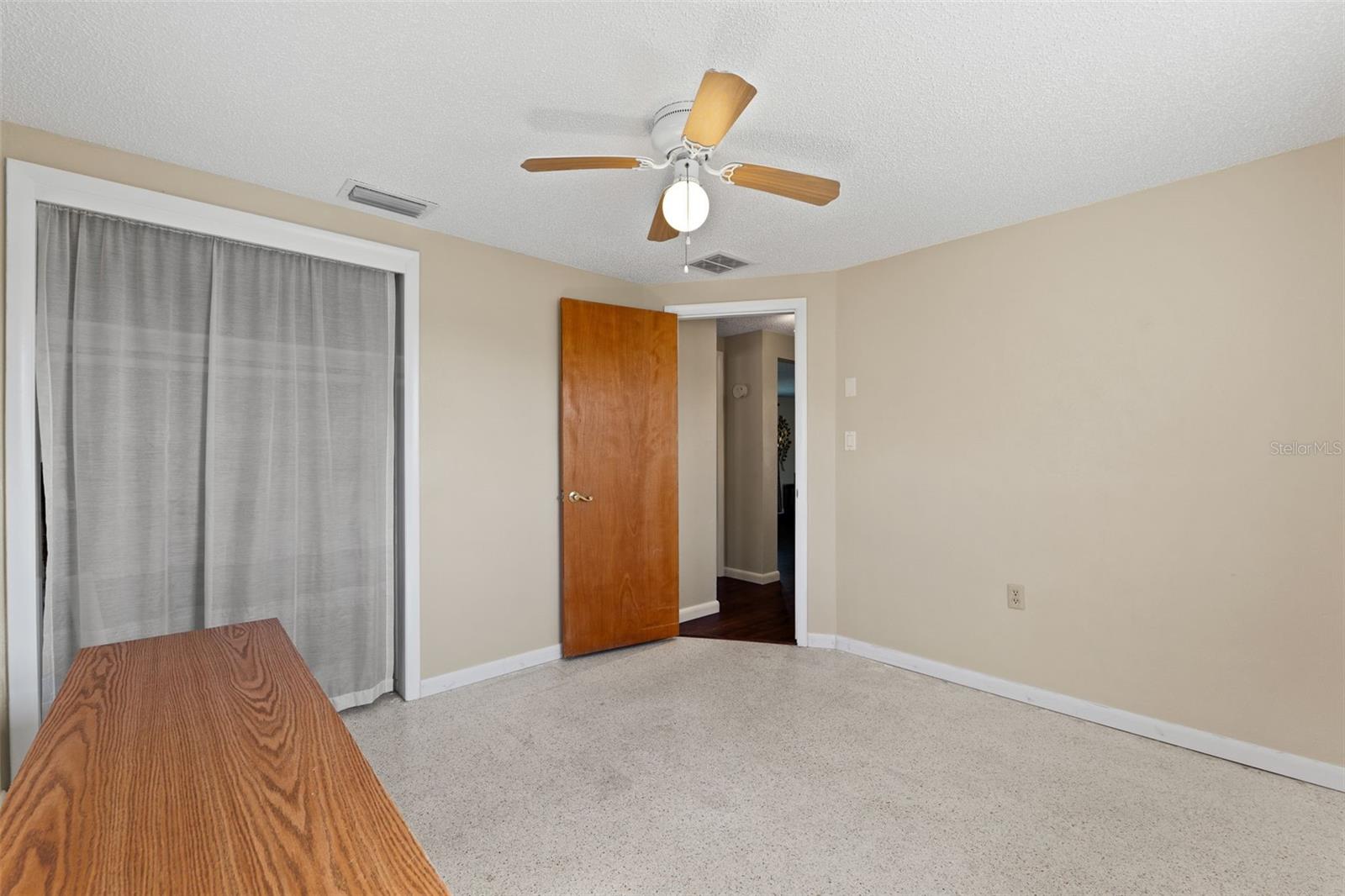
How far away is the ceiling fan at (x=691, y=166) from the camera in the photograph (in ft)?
5.46

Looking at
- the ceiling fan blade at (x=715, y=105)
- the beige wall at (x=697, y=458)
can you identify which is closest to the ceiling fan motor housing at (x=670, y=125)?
the ceiling fan blade at (x=715, y=105)

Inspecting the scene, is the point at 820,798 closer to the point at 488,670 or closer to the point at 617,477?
the point at 488,670

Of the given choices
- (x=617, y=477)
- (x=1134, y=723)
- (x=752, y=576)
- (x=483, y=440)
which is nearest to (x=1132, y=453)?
(x=1134, y=723)

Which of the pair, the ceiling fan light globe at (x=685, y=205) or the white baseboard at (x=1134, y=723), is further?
the white baseboard at (x=1134, y=723)

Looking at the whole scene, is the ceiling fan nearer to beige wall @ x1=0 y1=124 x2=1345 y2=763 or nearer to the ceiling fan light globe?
the ceiling fan light globe

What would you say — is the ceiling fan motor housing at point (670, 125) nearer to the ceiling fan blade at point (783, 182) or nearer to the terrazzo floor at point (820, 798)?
the ceiling fan blade at point (783, 182)

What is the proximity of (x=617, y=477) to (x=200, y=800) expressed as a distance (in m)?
2.91

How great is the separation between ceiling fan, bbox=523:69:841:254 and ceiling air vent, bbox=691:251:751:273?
52.9 inches

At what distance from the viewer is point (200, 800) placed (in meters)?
0.95

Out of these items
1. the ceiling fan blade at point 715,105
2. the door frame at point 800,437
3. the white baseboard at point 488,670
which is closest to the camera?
the ceiling fan blade at point 715,105

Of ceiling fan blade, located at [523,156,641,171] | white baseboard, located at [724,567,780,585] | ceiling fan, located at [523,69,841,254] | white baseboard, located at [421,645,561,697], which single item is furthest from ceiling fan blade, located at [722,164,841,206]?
white baseboard, located at [724,567,780,585]

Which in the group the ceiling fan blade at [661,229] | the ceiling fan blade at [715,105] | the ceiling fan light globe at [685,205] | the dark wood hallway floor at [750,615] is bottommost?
the dark wood hallway floor at [750,615]

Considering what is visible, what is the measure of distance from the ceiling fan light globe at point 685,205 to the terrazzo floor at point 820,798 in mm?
1984

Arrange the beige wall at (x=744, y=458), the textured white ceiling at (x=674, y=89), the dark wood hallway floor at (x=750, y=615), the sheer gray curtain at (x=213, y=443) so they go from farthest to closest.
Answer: the beige wall at (x=744, y=458), the dark wood hallway floor at (x=750, y=615), the sheer gray curtain at (x=213, y=443), the textured white ceiling at (x=674, y=89)
